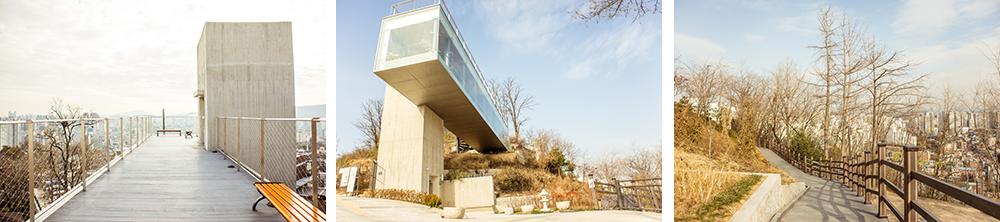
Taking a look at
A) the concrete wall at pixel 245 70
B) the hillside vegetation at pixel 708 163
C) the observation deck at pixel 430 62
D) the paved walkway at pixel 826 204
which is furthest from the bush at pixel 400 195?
the paved walkway at pixel 826 204

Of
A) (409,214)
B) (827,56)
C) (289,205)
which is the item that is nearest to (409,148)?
(409,214)

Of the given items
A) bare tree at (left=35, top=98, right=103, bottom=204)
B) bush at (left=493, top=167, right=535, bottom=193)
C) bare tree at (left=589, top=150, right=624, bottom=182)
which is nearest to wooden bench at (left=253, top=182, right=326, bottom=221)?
bush at (left=493, top=167, right=535, bottom=193)

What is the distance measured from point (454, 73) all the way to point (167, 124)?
12.4 m

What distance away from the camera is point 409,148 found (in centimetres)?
624

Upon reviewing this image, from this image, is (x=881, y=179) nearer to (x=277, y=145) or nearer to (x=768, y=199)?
(x=768, y=199)

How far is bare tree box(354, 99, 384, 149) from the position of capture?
11.2 m

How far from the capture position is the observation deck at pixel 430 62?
15.1ft

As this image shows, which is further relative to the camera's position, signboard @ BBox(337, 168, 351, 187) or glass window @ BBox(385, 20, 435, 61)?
signboard @ BBox(337, 168, 351, 187)

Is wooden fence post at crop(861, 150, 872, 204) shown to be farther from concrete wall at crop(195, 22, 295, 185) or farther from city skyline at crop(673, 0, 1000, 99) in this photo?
concrete wall at crop(195, 22, 295, 185)

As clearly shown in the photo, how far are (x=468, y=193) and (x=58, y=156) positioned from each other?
7.00 meters

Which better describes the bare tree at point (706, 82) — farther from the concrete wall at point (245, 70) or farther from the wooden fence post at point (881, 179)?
the concrete wall at point (245, 70)

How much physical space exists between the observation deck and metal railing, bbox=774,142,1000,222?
397cm

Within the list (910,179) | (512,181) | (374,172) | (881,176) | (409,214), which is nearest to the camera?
(910,179)

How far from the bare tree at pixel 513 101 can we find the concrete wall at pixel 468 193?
4.05m
